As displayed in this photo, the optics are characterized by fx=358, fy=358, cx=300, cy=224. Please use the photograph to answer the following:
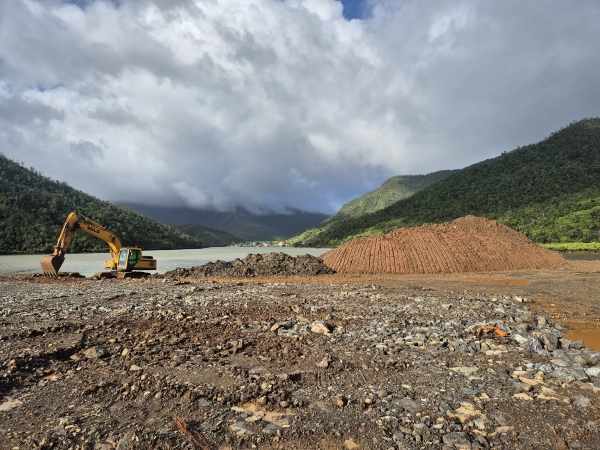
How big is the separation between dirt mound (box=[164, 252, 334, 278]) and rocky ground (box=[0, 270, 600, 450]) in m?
16.4

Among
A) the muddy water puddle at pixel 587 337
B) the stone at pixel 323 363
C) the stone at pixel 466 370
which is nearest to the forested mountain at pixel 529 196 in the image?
the muddy water puddle at pixel 587 337

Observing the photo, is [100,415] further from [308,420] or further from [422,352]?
[422,352]

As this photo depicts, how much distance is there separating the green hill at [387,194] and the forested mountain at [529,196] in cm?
3757

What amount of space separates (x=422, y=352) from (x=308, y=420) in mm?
3463

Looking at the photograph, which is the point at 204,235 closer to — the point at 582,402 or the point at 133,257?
the point at 133,257

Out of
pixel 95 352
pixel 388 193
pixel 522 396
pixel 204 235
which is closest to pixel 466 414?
pixel 522 396

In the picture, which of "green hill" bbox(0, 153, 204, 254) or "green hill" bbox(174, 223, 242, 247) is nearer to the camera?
"green hill" bbox(0, 153, 204, 254)

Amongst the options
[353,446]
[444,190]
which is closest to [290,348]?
[353,446]

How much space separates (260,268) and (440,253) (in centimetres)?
1463

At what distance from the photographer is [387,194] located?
5600 inches

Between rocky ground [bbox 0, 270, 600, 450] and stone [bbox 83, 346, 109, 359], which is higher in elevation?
stone [bbox 83, 346, 109, 359]

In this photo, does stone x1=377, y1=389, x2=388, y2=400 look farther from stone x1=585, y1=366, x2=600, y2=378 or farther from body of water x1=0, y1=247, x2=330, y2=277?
body of water x1=0, y1=247, x2=330, y2=277

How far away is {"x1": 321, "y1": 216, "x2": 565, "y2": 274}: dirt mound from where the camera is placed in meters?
28.5

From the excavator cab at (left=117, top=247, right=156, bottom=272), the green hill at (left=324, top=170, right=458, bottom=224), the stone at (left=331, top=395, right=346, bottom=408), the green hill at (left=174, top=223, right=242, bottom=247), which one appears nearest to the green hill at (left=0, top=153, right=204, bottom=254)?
the excavator cab at (left=117, top=247, right=156, bottom=272)
